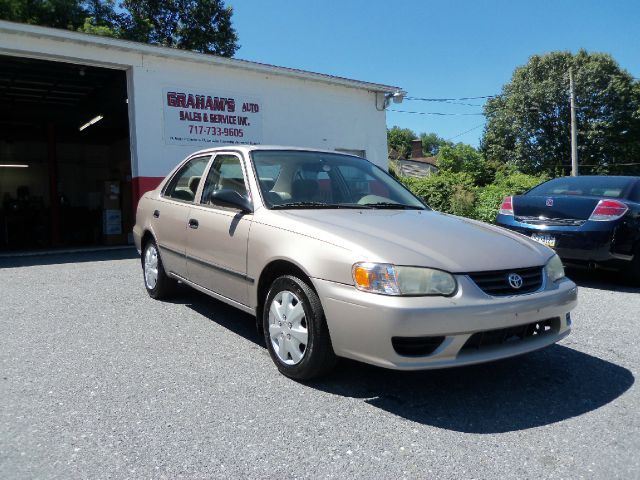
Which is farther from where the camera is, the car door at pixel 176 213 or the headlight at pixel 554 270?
the car door at pixel 176 213

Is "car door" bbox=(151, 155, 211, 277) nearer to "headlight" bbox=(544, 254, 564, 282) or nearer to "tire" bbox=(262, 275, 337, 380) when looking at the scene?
"tire" bbox=(262, 275, 337, 380)

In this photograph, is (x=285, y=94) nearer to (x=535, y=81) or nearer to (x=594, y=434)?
(x=594, y=434)

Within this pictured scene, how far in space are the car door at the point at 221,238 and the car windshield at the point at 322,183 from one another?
208mm

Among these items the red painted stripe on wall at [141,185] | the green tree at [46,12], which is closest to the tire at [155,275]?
the red painted stripe on wall at [141,185]

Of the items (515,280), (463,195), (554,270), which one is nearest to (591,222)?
(554,270)

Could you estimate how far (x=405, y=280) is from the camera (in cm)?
272

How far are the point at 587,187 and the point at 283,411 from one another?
213 inches

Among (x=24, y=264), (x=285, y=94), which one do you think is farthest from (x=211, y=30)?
(x=24, y=264)

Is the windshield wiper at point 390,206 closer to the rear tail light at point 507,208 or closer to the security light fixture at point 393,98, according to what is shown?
the rear tail light at point 507,208

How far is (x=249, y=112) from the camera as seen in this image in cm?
1226

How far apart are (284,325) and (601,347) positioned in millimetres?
2484

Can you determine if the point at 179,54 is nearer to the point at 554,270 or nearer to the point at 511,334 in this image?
the point at 554,270

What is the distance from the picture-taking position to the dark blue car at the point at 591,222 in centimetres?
579

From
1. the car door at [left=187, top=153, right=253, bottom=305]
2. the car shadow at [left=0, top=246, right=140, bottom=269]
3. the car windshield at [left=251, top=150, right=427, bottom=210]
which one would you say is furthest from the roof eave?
the car windshield at [left=251, top=150, right=427, bottom=210]
